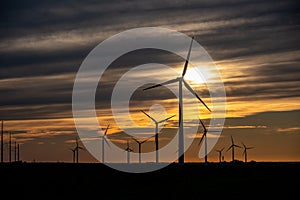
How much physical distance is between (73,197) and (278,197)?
15.5 meters

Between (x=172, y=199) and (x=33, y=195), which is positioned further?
(x=33, y=195)

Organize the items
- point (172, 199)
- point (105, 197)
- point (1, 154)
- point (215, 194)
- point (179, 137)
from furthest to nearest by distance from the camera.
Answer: point (1, 154) → point (179, 137) → point (215, 194) → point (105, 197) → point (172, 199)

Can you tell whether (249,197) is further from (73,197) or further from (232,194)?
(73,197)

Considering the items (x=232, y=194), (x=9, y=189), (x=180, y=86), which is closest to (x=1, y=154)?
(x=180, y=86)

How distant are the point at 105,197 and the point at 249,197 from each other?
36.8 ft

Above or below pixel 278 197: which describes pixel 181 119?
above

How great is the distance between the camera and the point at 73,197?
169ft

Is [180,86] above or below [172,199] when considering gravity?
above

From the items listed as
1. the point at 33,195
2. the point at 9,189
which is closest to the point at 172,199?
the point at 33,195

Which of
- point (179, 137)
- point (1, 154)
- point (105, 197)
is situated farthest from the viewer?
point (1, 154)

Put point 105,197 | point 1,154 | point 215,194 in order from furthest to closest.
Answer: point 1,154, point 215,194, point 105,197

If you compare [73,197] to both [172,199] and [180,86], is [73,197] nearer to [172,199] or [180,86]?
[172,199]

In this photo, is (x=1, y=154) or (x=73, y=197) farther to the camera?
(x=1, y=154)

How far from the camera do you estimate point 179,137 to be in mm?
110875
